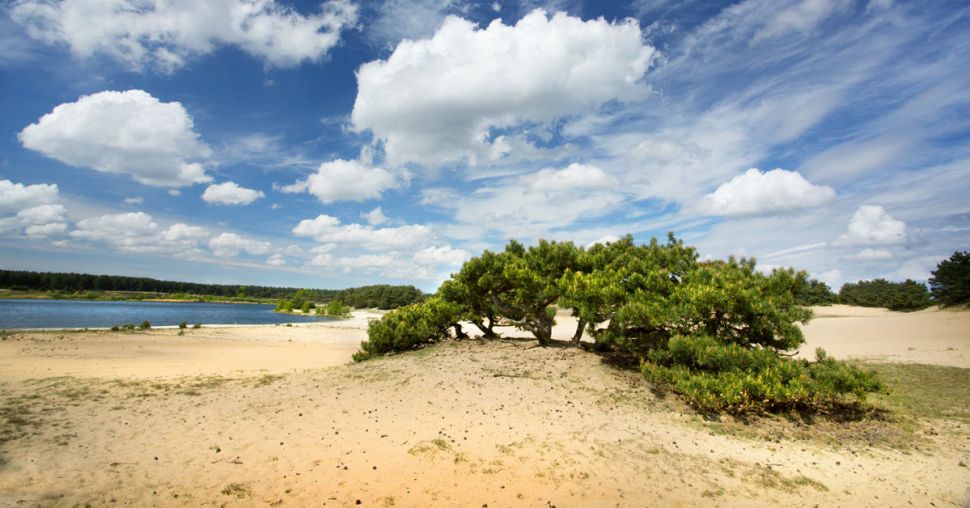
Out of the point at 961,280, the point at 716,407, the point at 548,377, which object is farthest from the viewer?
the point at 961,280

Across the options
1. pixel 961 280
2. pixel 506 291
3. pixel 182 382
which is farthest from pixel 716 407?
pixel 961 280

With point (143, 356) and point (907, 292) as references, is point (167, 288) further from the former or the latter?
point (907, 292)

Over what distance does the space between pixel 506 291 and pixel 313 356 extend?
1083cm

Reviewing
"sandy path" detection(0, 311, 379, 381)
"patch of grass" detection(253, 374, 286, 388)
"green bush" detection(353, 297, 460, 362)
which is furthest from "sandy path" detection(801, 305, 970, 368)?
"sandy path" detection(0, 311, 379, 381)

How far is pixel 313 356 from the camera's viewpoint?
2059 cm

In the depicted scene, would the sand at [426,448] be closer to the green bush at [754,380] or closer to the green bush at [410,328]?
the green bush at [754,380]

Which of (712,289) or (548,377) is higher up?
(712,289)

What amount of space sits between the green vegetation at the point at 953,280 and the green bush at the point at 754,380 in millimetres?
38732

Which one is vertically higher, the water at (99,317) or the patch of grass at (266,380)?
the patch of grass at (266,380)

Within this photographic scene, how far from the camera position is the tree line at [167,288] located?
105 meters

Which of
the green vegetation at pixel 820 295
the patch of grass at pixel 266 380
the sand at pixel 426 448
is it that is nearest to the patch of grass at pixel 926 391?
the sand at pixel 426 448

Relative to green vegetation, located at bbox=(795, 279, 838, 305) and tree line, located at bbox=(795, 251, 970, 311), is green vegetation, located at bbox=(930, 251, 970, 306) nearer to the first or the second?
tree line, located at bbox=(795, 251, 970, 311)

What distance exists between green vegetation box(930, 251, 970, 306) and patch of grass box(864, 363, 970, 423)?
29683mm

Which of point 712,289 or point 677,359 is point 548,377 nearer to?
point 677,359
